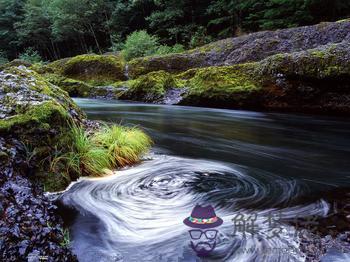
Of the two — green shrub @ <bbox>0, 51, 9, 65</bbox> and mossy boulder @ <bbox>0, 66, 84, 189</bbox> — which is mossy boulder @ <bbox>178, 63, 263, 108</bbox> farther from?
green shrub @ <bbox>0, 51, 9, 65</bbox>

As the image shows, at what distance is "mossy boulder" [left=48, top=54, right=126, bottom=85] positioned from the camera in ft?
50.7

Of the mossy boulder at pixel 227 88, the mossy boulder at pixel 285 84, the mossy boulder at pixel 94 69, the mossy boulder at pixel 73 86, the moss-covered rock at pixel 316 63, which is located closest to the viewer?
the moss-covered rock at pixel 316 63

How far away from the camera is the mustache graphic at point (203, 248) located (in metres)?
2.44

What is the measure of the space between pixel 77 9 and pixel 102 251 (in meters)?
30.2

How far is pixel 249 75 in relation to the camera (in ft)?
30.6

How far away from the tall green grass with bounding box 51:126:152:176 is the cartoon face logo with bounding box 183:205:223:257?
162 cm

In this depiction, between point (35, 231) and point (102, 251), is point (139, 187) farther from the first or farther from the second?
point (35, 231)

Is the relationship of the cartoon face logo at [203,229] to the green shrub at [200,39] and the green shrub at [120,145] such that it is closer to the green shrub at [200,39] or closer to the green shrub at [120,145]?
the green shrub at [120,145]

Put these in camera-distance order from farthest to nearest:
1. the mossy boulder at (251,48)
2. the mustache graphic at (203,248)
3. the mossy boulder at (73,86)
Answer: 1. the mossy boulder at (73,86)
2. the mossy boulder at (251,48)
3. the mustache graphic at (203,248)

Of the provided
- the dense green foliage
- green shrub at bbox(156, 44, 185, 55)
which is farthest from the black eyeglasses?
green shrub at bbox(156, 44, 185, 55)

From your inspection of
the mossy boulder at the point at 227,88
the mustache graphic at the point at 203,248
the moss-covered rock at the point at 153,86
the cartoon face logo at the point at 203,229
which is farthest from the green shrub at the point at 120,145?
the moss-covered rock at the point at 153,86

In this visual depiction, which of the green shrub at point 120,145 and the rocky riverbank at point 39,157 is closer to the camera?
the rocky riverbank at point 39,157

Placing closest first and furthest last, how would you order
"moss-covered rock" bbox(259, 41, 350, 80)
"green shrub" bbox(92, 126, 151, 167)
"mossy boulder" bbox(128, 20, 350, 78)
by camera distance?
1. "green shrub" bbox(92, 126, 151, 167)
2. "moss-covered rock" bbox(259, 41, 350, 80)
3. "mossy boulder" bbox(128, 20, 350, 78)

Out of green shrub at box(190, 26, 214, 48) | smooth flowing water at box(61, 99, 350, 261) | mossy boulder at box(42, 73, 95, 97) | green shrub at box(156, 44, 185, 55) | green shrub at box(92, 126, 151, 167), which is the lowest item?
smooth flowing water at box(61, 99, 350, 261)
